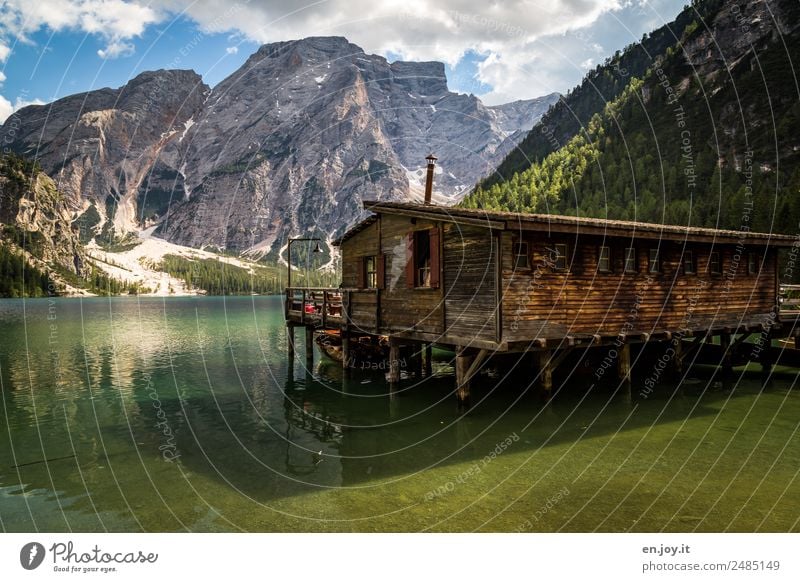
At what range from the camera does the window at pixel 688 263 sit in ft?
72.5

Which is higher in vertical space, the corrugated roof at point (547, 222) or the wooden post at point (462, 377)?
the corrugated roof at point (547, 222)

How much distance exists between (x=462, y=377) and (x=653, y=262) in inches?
390

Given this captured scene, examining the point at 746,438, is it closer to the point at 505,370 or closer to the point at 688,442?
the point at 688,442

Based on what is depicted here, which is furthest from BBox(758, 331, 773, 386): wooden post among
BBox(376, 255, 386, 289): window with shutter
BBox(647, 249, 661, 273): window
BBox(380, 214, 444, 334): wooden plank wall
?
BBox(376, 255, 386, 289): window with shutter

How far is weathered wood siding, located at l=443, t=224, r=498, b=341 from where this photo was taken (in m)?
17.2

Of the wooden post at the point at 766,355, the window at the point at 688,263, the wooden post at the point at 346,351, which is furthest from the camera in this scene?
the wooden post at the point at 346,351

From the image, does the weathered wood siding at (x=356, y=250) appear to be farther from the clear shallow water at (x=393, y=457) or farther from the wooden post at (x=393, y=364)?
the clear shallow water at (x=393, y=457)

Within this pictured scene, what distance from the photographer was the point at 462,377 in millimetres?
18594

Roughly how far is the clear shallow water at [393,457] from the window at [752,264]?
543cm

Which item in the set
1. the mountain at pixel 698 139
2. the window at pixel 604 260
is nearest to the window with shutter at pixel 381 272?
the window at pixel 604 260

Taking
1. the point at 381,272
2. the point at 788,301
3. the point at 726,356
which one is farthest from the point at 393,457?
the point at 788,301

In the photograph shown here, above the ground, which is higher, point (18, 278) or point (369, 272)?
point (18, 278)

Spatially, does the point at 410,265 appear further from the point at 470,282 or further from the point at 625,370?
the point at 625,370

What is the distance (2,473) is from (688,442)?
19.5m
